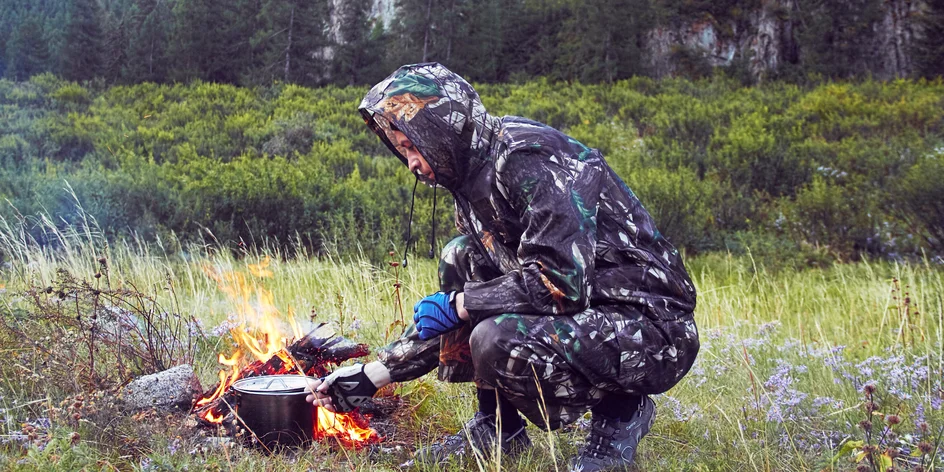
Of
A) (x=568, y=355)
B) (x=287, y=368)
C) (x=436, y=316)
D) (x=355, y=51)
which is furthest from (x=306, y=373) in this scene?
(x=355, y=51)

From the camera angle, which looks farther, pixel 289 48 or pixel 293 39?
pixel 293 39

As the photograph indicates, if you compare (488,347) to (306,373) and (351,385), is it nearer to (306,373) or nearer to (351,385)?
(351,385)

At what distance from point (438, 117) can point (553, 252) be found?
57 cm

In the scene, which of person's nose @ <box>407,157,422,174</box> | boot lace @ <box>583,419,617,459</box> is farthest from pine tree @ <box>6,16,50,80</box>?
boot lace @ <box>583,419,617,459</box>

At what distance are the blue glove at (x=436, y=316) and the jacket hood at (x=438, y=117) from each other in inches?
15.7

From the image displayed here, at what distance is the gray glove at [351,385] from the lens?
2686mm

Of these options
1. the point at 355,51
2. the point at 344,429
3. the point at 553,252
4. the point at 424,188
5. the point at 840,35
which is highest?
the point at 840,35

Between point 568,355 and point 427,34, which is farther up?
point 427,34

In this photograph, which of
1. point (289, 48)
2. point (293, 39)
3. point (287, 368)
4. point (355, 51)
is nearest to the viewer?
point (287, 368)

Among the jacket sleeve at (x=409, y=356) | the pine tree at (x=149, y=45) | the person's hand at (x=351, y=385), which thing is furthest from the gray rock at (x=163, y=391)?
the pine tree at (x=149, y=45)

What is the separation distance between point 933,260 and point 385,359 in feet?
23.1

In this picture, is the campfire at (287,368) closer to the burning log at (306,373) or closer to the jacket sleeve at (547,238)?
the burning log at (306,373)

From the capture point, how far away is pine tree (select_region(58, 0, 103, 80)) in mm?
20625

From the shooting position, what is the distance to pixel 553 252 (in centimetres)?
231
